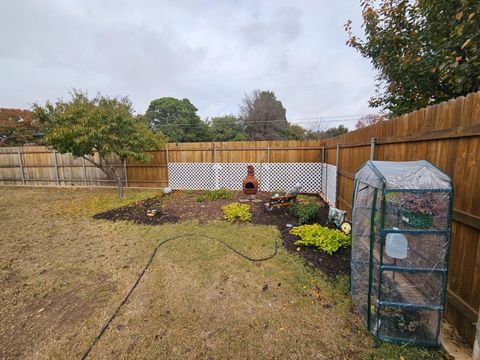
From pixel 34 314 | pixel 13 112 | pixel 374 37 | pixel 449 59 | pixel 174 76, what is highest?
pixel 174 76

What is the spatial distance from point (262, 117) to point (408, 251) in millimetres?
23880

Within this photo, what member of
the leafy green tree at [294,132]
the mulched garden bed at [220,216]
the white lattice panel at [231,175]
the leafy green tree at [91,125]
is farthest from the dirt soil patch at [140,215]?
the leafy green tree at [294,132]

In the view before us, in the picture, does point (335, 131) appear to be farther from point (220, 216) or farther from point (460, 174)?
point (460, 174)

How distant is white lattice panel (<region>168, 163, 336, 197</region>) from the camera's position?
299 inches

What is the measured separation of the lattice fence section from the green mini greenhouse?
19.1 feet

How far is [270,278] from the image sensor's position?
8.40 ft

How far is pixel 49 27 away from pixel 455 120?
10.6 m

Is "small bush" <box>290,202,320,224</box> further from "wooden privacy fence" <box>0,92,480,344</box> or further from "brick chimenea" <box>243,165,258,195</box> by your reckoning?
"brick chimenea" <box>243,165,258,195</box>

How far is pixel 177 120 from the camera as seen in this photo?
24516 mm

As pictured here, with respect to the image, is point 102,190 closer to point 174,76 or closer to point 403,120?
point 174,76

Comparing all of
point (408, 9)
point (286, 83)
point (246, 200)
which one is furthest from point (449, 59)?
point (286, 83)

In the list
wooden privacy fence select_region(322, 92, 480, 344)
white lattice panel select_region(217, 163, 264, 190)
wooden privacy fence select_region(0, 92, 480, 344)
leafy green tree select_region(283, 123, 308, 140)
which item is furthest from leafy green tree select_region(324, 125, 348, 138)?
wooden privacy fence select_region(322, 92, 480, 344)

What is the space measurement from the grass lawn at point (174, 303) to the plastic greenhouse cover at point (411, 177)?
1250 millimetres

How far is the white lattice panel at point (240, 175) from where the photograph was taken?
7594 millimetres
